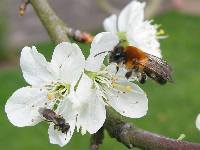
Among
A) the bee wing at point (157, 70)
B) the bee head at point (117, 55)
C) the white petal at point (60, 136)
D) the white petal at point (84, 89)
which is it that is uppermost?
the bee head at point (117, 55)

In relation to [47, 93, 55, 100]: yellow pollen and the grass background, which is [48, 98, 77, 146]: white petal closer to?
[47, 93, 55, 100]: yellow pollen

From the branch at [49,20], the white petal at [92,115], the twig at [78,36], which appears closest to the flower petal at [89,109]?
the white petal at [92,115]

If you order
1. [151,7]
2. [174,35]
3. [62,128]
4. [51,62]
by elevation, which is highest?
[51,62]

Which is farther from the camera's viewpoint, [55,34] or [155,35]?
[155,35]

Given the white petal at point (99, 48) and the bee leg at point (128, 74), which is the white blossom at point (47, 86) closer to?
the white petal at point (99, 48)

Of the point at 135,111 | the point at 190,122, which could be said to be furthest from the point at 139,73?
the point at 190,122

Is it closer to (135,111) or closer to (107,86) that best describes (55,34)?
(107,86)

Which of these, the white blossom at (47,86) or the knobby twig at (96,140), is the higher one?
the white blossom at (47,86)
